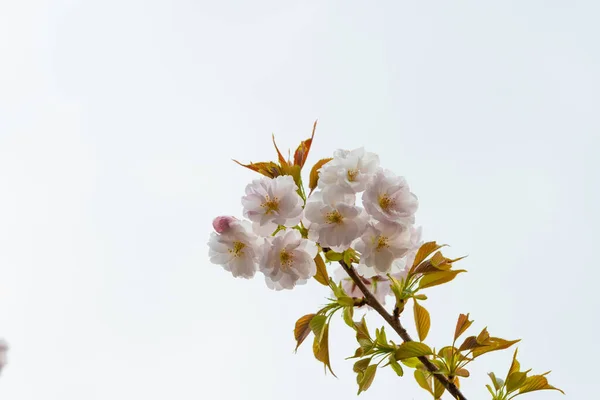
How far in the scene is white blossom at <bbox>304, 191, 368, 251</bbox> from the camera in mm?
872

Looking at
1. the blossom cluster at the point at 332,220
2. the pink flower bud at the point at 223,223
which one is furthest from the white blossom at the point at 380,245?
the pink flower bud at the point at 223,223

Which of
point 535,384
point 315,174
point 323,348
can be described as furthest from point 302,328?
point 535,384

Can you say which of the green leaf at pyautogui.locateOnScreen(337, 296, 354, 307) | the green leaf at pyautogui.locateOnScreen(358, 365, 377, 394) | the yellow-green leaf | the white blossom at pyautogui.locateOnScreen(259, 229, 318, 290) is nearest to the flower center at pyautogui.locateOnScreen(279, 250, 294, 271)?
the white blossom at pyautogui.locateOnScreen(259, 229, 318, 290)

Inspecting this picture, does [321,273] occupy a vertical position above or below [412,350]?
above

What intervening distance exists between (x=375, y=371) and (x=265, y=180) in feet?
1.17

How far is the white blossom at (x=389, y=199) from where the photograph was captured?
35.0 inches

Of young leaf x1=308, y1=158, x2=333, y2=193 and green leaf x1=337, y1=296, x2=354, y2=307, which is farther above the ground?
young leaf x1=308, y1=158, x2=333, y2=193

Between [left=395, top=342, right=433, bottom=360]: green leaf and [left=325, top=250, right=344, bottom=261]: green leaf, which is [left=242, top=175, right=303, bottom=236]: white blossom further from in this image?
[left=395, top=342, right=433, bottom=360]: green leaf

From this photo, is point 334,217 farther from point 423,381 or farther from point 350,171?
point 423,381

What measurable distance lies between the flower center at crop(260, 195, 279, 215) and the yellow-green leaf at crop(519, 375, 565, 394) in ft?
1.62

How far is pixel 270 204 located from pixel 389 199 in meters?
0.19

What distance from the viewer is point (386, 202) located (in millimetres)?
896

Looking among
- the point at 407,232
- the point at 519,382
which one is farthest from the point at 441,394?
the point at 407,232

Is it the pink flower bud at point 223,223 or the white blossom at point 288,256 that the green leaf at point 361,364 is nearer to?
the white blossom at point 288,256
